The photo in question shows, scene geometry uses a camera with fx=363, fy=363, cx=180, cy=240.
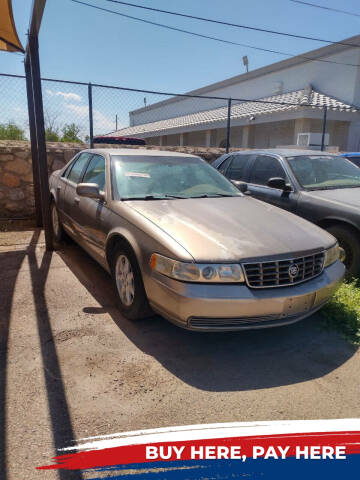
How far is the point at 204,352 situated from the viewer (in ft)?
9.77

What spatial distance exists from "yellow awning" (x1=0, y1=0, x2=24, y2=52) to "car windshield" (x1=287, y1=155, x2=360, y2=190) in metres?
4.69

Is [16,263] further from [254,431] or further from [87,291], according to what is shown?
[254,431]

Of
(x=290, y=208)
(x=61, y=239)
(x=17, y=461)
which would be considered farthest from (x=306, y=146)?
(x=17, y=461)

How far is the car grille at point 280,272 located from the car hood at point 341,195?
5.75 feet

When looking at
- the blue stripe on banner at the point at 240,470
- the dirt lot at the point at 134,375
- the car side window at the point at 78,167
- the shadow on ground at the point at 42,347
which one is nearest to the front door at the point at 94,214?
the car side window at the point at 78,167

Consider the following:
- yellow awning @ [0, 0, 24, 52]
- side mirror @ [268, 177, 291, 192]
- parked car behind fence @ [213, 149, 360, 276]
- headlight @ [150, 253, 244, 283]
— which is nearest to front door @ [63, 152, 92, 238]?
parked car behind fence @ [213, 149, 360, 276]

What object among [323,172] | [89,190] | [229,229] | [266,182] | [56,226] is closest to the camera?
[229,229]

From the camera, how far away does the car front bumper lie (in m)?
2.63

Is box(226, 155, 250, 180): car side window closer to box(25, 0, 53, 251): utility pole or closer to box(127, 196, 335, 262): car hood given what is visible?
box(127, 196, 335, 262): car hood

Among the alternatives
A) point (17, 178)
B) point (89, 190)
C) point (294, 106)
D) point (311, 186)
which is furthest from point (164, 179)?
point (294, 106)

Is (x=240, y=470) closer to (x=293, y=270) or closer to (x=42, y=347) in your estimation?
(x=293, y=270)

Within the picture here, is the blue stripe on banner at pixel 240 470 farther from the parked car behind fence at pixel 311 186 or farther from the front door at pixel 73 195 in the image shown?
the front door at pixel 73 195

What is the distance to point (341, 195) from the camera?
474cm

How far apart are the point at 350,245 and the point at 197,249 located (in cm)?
241
